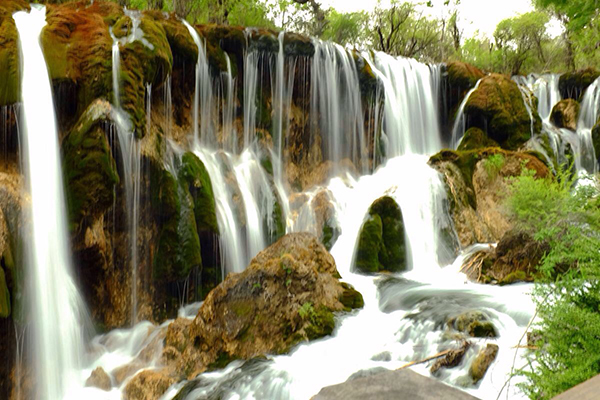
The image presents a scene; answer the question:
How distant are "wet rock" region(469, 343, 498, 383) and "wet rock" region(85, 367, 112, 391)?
521 cm

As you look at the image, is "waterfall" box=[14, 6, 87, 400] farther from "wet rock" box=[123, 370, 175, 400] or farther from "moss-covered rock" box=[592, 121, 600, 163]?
"moss-covered rock" box=[592, 121, 600, 163]

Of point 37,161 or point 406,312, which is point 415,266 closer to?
point 406,312

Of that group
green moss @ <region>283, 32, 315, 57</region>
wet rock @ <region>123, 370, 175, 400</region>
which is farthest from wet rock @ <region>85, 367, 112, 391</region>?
green moss @ <region>283, 32, 315, 57</region>

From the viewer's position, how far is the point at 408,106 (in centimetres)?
1745

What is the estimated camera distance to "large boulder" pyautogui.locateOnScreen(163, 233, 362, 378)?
6711 millimetres

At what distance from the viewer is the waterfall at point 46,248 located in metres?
6.88

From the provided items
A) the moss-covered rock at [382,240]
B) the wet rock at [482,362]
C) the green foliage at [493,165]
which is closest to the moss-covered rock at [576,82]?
the green foliage at [493,165]

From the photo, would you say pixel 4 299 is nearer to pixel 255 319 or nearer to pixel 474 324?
pixel 255 319

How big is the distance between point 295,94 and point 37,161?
916 centimetres

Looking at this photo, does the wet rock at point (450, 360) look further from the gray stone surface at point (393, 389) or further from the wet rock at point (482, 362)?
the gray stone surface at point (393, 389)

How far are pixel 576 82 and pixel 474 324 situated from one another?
18731 mm

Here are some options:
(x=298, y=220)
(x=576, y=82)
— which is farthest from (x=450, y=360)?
(x=576, y=82)

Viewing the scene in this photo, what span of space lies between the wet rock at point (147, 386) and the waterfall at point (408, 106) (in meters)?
12.5

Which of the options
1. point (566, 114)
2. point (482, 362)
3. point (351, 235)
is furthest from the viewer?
point (566, 114)
